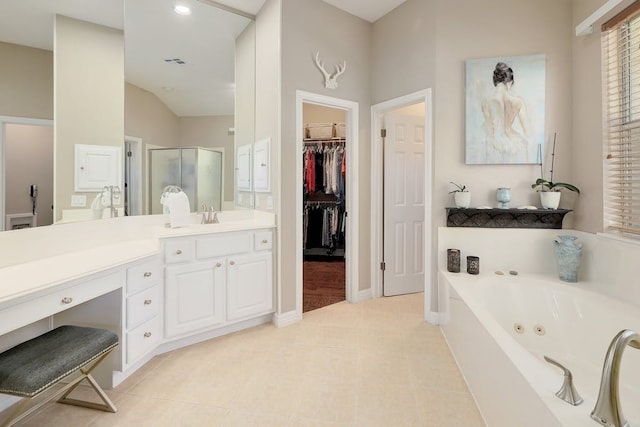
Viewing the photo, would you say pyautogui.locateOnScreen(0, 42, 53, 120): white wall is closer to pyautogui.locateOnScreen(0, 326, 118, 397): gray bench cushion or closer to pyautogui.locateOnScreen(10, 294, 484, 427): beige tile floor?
pyautogui.locateOnScreen(0, 326, 118, 397): gray bench cushion

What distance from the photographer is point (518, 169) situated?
8.89 ft

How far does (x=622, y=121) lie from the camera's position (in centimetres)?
216

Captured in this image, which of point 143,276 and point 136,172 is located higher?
point 136,172

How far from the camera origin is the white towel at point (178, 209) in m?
2.56

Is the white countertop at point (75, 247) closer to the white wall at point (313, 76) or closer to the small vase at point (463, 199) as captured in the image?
the white wall at point (313, 76)

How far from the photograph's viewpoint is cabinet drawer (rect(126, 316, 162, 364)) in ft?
6.58

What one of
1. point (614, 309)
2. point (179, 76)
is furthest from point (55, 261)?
point (614, 309)

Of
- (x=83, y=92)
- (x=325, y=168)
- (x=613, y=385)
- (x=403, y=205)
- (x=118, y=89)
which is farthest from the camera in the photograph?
(x=325, y=168)

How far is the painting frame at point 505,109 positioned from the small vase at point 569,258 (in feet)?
2.27

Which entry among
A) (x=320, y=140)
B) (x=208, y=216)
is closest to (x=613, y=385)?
(x=208, y=216)

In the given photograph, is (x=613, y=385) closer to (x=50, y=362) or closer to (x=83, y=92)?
(x=50, y=362)

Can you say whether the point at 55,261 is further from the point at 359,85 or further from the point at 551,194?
the point at 551,194

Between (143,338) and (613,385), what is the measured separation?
236cm

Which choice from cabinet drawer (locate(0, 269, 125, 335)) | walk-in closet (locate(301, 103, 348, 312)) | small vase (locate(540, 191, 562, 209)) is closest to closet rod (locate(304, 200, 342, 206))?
walk-in closet (locate(301, 103, 348, 312))
